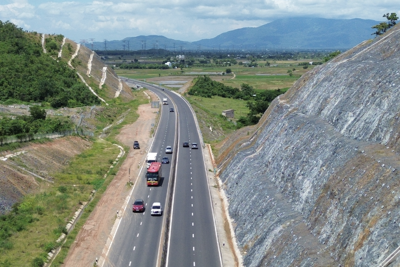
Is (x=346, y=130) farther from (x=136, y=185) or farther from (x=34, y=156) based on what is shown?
(x=34, y=156)

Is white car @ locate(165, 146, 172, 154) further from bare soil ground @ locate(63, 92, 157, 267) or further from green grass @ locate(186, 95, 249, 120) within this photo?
green grass @ locate(186, 95, 249, 120)

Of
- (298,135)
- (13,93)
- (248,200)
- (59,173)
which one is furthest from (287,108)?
(13,93)

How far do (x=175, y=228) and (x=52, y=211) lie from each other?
14500 mm

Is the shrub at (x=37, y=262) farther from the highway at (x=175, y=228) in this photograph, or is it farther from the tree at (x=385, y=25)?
the tree at (x=385, y=25)

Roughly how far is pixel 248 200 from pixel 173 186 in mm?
14860

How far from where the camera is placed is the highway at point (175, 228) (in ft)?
124

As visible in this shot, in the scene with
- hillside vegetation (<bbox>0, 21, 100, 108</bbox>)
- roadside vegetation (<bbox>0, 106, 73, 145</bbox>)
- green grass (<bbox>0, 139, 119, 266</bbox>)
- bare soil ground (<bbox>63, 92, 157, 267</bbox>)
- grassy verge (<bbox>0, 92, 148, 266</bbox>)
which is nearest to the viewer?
grassy verge (<bbox>0, 92, 148, 266</bbox>)

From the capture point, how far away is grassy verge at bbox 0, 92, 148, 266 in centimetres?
3806

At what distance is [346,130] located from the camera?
132ft

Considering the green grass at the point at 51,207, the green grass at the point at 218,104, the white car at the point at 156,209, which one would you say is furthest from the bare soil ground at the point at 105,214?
the green grass at the point at 218,104

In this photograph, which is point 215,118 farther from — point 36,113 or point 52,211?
point 52,211

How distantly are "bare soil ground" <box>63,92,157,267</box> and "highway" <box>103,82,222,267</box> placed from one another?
1.38 metres

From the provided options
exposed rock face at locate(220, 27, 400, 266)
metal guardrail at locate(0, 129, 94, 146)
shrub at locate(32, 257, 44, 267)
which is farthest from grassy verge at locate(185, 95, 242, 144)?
shrub at locate(32, 257, 44, 267)

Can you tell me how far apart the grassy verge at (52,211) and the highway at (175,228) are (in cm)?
513
